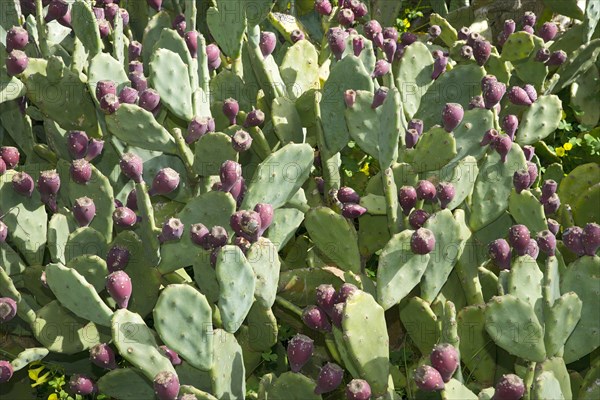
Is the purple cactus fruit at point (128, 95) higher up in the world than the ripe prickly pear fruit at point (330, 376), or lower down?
higher up

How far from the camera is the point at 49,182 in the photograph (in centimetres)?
245

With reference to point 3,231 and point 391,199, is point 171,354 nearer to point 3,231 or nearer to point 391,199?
point 3,231

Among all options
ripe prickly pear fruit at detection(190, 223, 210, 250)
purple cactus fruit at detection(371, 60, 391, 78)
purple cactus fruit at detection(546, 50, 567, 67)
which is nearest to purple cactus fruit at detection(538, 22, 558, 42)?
purple cactus fruit at detection(546, 50, 567, 67)

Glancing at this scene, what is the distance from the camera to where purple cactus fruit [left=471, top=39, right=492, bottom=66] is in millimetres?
3063

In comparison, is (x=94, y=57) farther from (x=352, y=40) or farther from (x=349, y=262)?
(x=349, y=262)

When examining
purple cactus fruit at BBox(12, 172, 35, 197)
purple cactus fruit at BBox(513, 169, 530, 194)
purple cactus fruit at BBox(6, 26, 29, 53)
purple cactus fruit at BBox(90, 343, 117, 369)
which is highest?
purple cactus fruit at BBox(6, 26, 29, 53)

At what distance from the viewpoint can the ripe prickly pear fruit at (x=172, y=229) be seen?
229 cm

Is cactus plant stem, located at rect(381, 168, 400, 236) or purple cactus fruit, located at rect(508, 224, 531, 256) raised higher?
purple cactus fruit, located at rect(508, 224, 531, 256)

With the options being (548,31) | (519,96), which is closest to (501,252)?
(519,96)

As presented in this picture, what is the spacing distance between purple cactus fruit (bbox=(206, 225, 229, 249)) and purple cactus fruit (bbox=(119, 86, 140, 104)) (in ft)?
2.05

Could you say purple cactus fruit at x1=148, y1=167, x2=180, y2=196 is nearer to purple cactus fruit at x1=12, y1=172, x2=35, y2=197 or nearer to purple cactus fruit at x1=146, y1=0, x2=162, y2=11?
purple cactus fruit at x1=12, y1=172, x2=35, y2=197

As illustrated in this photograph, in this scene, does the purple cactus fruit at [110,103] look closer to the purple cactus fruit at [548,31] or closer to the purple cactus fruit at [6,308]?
the purple cactus fruit at [6,308]

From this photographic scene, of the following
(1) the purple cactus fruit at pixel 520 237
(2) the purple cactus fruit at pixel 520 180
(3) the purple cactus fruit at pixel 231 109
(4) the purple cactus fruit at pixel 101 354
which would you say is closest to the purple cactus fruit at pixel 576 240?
(1) the purple cactus fruit at pixel 520 237

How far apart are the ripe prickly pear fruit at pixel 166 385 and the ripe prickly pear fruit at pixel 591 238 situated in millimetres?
1108
